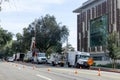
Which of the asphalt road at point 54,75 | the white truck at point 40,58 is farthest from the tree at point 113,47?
the white truck at point 40,58

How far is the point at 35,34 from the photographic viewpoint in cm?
10281

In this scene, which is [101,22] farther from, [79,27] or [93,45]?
[79,27]

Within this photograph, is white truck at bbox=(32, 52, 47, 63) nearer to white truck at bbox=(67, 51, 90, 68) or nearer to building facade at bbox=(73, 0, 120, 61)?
building facade at bbox=(73, 0, 120, 61)

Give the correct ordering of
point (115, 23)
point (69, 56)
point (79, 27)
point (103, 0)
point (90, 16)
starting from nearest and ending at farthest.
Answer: point (69, 56), point (115, 23), point (103, 0), point (90, 16), point (79, 27)

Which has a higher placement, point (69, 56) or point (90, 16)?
point (90, 16)

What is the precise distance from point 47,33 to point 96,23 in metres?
18.6

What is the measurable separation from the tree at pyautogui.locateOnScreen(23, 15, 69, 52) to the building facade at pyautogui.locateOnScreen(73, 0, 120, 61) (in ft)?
20.0

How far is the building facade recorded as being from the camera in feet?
265

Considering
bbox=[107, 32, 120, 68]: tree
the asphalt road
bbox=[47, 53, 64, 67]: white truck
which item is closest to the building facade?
bbox=[47, 53, 64, 67]: white truck

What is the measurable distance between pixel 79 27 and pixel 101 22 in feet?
51.5

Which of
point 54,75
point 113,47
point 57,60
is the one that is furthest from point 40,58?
point 54,75

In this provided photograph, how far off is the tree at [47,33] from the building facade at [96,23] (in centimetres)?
611

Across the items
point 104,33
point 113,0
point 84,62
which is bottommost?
point 84,62

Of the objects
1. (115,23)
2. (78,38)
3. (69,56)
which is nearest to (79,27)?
(78,38)
